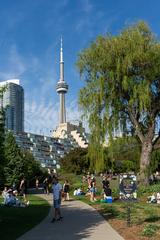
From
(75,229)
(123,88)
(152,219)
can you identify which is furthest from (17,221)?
(123,88)

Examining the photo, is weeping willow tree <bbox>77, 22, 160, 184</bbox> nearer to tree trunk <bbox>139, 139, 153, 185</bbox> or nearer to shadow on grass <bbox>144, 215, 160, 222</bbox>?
tree trunk <bbox>139, 139, 153, 185</bbox>

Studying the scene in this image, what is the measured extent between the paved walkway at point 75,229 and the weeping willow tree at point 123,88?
1757 centimetres

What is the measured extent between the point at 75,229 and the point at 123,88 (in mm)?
22945

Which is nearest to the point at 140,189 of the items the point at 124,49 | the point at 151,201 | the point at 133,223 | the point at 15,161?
the point at 151,201

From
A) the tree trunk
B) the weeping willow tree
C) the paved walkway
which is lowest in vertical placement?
the paved walkway

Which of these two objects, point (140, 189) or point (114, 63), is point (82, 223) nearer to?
point (140, 189)

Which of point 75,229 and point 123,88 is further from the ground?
point 123,88

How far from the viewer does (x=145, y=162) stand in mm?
40844

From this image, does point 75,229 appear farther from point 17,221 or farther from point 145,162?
point 145,162

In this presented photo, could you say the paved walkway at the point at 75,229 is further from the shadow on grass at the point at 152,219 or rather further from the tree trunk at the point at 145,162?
the tree trunk at the point at 145,162

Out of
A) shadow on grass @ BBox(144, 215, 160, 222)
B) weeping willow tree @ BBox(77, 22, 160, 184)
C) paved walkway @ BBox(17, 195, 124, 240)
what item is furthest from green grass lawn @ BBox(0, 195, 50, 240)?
weeping willow tree @ BBox(77, 22, 160, 184)

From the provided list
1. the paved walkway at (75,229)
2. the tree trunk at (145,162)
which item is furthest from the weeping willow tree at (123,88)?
the paved walkway at (75,229)

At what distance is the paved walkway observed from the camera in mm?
15714

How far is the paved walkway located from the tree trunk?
1734 cm
